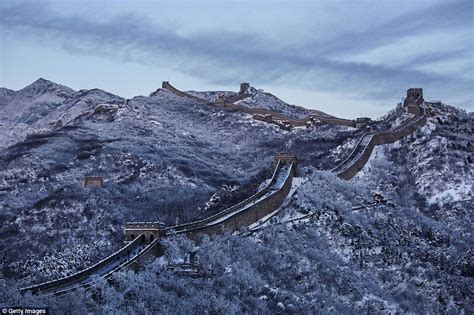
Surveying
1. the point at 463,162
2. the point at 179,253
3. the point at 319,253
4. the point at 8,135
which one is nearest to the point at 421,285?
the point at 319,253

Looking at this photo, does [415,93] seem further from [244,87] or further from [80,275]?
[80,275]

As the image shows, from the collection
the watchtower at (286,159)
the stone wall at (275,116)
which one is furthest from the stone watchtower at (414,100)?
the watchtower at (286,159)

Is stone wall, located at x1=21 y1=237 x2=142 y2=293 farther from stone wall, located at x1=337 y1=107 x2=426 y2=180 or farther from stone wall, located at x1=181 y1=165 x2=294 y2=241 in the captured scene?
stone wall, located at x1=337 y1=107 x2=426 y2=180

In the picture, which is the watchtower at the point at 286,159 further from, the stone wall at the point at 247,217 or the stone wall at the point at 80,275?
the stone wall at the point at 80,275

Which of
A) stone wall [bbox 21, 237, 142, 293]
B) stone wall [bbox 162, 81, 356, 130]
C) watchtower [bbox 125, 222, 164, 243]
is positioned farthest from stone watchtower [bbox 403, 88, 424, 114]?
stone wall [bbox 21, 237, 142, 293]

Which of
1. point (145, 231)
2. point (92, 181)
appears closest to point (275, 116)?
point (92, 181)

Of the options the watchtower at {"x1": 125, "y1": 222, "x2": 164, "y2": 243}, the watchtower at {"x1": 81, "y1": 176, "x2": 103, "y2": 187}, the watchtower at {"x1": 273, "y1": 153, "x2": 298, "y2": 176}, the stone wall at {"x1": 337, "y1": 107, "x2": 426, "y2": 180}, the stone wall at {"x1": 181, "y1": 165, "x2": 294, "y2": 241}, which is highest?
Result: the stone wall at {"x1": 337, "y1": 107, "x2": 426, "y2": 180}
